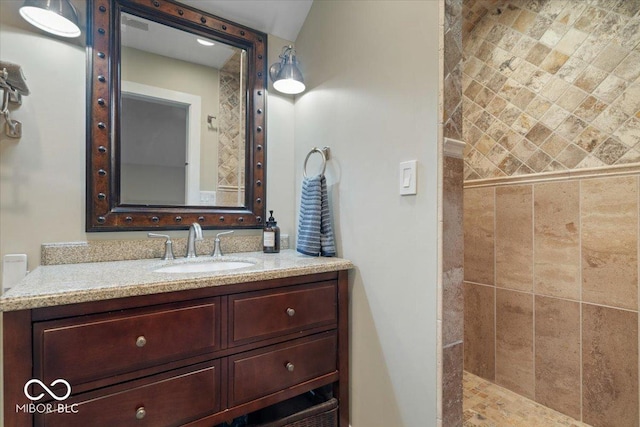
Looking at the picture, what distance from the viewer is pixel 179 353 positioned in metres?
0.99

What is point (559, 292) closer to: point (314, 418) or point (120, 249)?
point (314, 418)

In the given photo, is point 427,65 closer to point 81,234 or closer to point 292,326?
point 292,326

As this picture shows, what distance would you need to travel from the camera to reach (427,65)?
1086 mm

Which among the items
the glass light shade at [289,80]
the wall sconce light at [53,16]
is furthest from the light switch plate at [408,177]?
the wall sconce light at [53,16]

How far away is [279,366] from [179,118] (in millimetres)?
1252

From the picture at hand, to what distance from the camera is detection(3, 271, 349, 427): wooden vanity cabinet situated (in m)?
0.80

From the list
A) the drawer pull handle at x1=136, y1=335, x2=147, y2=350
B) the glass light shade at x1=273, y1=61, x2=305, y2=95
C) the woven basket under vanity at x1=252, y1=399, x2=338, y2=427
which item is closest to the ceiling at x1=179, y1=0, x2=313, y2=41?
the glass light shade at x1=273, y1=61, x2=305, y2=95

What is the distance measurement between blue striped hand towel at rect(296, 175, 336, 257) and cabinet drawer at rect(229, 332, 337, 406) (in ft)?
1.28

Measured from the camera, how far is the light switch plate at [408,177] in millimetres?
1127

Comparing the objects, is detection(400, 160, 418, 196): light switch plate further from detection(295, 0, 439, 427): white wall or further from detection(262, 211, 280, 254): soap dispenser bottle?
detection(262, 211, 280, 254): soap dispenser bottle

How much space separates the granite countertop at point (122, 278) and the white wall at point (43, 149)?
16 centimetres

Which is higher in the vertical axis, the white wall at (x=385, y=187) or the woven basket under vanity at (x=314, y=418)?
the white wall at (x=385, y=187)

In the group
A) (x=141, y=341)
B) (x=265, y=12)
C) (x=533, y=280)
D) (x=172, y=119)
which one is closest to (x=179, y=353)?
(x=141, y=341)

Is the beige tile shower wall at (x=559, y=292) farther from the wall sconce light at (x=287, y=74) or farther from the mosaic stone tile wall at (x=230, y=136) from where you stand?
the mosaic stone tile wall at (x=230, y=136)
